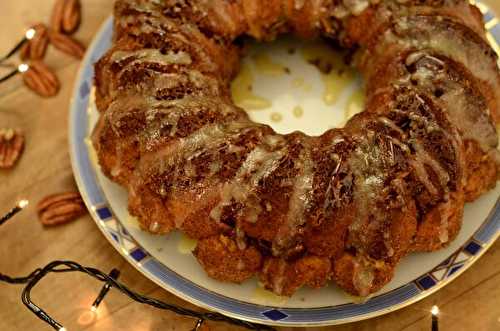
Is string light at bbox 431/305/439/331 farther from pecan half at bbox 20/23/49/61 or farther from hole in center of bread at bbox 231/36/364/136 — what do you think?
pecan half at bbox 20/23/49/61

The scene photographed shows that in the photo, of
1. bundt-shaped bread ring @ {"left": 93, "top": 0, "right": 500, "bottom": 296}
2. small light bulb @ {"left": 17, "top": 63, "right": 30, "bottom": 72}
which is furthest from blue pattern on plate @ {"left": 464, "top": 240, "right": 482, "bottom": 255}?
small light bulb @ {"left": 17, "top": 63, "right": 30, "bottom": 72}

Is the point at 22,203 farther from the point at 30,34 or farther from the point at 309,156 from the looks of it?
the point at 309,156

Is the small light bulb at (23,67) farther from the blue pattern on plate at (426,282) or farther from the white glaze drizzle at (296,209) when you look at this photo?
the blue pattern on plate at (426,282)

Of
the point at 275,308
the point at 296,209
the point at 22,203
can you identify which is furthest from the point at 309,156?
the point at 22,203

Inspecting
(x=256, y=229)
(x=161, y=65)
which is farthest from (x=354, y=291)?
(x=161, y=65)

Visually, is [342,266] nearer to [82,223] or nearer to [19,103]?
[82,223]
